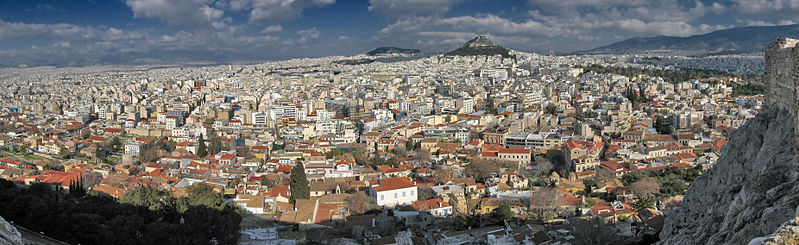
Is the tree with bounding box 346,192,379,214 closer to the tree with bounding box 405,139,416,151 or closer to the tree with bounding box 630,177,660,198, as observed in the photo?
the tree with bounding box 630,177,660,198

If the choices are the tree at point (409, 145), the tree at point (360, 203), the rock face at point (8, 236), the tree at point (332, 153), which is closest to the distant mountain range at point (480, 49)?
the tree at point (409, 145)

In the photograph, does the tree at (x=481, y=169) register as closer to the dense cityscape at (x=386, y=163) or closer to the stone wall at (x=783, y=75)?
the dense cityscape at (x=386, y=163)

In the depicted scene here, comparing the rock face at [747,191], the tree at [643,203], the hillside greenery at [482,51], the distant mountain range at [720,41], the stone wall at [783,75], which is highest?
the distant mountain range at [720,41]

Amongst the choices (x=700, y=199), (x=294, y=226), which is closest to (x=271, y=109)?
(x=294, y=226)

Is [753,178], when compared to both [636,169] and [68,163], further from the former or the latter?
[68,163]

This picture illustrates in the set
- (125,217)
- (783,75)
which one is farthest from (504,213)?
(783,75)

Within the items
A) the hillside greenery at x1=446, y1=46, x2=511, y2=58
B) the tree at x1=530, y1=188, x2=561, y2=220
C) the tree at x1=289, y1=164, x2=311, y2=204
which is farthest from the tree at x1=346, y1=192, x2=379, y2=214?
the hillside greenery at x1=446, y1=46, x2=511, y2=58
